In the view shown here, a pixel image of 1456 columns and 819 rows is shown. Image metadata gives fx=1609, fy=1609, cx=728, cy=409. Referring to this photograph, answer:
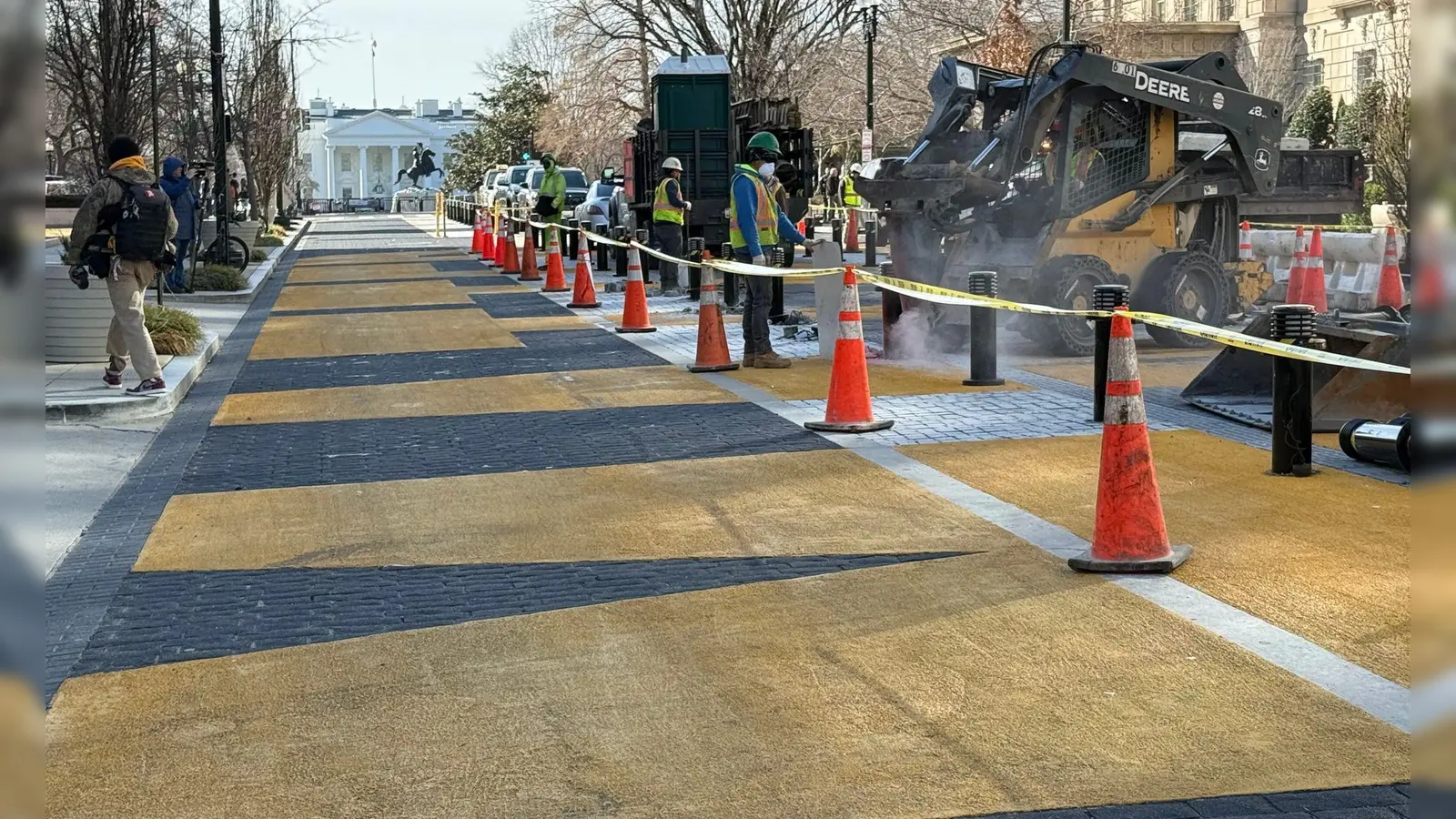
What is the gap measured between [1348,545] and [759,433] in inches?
179

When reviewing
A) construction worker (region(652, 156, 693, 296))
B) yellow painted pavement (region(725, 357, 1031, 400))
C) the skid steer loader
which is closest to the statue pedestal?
construction worker (region(652, 156, 693, 296))

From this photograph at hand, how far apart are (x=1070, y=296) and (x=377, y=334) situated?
8.47m

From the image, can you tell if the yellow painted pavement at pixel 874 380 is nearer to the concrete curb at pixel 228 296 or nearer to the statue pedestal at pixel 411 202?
the concrete curb at pixel 228 296

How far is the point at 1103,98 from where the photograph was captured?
598 inches

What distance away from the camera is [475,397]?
1335 centimetres

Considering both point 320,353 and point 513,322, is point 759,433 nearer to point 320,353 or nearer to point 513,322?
point 320,353

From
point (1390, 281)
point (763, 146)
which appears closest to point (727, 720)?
point (763, 146)

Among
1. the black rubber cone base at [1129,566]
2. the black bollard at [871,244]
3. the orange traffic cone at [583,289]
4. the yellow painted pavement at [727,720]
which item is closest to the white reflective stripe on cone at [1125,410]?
the black rubber cone base at [1129,566]

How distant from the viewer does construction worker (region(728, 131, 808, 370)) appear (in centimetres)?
1466

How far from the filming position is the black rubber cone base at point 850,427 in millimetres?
10867

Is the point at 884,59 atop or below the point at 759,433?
atop

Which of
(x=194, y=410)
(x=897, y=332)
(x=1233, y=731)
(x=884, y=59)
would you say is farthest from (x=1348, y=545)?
(x=884, y=59)

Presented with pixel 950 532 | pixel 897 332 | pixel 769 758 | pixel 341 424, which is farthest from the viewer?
pixel 897 332

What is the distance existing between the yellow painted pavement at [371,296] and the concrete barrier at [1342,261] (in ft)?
37.5
